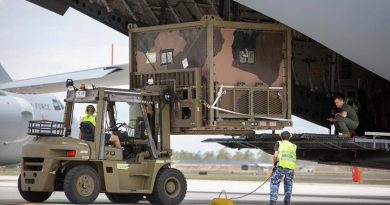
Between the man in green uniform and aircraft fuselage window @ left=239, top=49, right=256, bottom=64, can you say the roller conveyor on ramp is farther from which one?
aircraft fuselage window @ left=239, top=49, right=256, bottom=64

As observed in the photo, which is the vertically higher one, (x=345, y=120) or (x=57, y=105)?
(x=57, y=105)

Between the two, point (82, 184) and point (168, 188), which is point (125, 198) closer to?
point (168, 188)

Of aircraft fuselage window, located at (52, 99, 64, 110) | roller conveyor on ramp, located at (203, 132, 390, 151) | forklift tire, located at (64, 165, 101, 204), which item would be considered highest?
aircraft fuselage window, located at (52, 99, 64, 110)

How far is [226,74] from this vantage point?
1263 cm

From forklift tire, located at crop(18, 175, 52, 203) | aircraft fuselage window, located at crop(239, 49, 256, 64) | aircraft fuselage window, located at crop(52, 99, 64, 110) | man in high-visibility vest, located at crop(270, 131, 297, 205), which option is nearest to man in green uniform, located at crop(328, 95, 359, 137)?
man in high-visibility vest, located at crop(270, 131, 297, 205)

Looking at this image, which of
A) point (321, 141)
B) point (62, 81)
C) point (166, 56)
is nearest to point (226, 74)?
point (166, 56)

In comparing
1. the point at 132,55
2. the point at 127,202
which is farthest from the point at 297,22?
the point at 127,202

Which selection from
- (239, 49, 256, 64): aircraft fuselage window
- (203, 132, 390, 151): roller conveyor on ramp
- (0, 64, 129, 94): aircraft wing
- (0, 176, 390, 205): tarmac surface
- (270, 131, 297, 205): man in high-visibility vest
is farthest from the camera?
(0, 64, 129, 94): aircraft wing

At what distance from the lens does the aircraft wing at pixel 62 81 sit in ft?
92.9

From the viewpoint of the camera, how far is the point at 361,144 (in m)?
12.6

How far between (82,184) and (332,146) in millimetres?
4103

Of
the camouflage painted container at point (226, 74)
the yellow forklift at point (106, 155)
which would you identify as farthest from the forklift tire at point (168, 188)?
the camouflage painted container at point (226, 74)

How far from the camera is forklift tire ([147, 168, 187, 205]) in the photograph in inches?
491

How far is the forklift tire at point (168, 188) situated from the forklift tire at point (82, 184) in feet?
3.34
